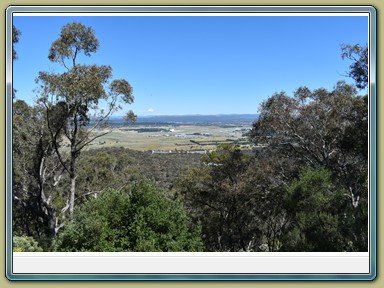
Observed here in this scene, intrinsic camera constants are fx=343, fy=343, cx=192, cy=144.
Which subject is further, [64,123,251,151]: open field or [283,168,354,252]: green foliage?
[64,123,251,151]: open field

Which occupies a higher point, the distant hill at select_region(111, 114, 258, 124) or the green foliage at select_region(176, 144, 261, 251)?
the distant hill at select_region(111, 114, 258, 124)

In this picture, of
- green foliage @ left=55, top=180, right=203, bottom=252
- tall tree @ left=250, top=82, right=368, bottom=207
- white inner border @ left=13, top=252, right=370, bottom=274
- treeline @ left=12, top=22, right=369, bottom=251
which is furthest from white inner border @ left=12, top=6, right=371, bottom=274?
tall tree @ left=250, top=82, right=368, bottom=207

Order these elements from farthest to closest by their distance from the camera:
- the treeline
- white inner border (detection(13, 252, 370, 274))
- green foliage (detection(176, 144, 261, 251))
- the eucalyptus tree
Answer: green foliage (detection(176, 144, 261, 251)), the eucalyptus tree, the treeline, white inner border (detection(13, 252, 370, 274))

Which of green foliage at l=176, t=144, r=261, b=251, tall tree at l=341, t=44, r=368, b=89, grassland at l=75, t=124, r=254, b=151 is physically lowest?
green foliage at l=176, t=144, r=261, b=251

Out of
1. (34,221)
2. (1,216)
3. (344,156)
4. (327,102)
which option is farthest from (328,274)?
(34,221)

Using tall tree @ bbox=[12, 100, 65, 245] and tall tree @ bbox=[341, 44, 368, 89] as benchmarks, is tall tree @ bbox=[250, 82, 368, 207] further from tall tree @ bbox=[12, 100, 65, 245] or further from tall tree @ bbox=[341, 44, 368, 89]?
tall tree @ bbox=[12, 100, 65, 245]

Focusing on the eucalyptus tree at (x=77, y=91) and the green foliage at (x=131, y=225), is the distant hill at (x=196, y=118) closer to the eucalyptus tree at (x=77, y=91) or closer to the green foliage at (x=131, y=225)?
the eucalyptus tree at (x=77, y=91)
